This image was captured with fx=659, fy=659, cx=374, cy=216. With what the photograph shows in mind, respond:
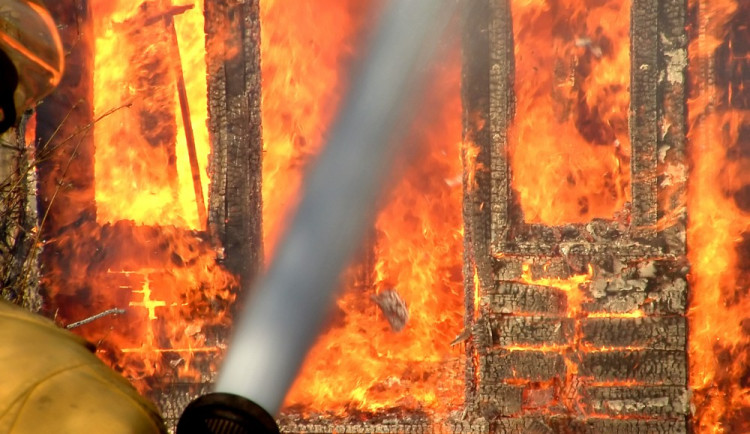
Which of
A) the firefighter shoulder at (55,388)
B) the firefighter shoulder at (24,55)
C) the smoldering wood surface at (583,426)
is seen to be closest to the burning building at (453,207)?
the smoldering wood surface at (583,426)

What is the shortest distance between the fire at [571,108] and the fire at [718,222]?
583mm

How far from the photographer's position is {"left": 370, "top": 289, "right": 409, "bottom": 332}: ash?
18.2 feet

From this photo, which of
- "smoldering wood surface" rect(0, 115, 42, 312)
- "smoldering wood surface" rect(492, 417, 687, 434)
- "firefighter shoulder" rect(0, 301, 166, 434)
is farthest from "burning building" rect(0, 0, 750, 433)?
"firefighter shoulder" rect(0, 301, 166, 434)

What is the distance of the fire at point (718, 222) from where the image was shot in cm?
527

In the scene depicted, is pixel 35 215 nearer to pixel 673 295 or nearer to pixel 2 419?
pixel 2 419

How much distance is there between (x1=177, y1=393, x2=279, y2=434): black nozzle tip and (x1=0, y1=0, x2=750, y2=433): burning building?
10.4ft

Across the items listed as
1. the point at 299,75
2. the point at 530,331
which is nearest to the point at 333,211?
the point at 299,75

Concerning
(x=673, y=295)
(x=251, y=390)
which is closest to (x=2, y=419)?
(x=251, y=390)

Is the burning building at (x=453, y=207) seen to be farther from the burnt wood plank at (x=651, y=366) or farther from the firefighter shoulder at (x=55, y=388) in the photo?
the firefighter shoulder at (x=55, y=388)

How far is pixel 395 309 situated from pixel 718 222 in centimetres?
273

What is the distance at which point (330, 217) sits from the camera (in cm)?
555

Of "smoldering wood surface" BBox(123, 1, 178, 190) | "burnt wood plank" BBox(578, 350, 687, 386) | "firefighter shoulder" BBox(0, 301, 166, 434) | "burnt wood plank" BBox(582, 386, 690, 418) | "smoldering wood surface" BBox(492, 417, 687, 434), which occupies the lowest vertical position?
"smoldering wood surface" BBox(492, 417, 687, 434)

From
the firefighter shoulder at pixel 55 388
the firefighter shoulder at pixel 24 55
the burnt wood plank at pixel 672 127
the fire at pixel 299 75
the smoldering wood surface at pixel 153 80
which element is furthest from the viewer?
the smoldering wood surface at pixel 153 80

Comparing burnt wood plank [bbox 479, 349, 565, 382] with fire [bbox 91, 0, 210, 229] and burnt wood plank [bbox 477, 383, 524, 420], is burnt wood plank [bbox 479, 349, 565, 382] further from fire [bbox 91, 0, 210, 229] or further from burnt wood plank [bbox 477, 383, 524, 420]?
fire [bbox 91, 0, 210, 229]
